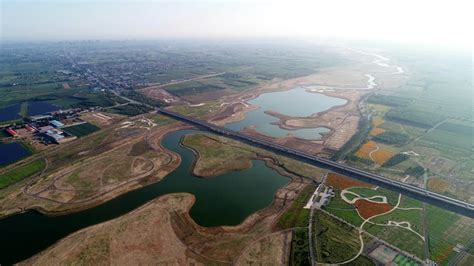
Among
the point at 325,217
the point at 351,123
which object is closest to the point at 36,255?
the point at 325,217

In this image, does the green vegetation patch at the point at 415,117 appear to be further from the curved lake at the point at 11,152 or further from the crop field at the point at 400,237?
the curved lake at the point at 11,152

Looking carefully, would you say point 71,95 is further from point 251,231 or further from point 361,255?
point 361,255

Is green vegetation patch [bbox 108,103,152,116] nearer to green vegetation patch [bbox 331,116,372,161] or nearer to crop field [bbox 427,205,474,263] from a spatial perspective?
green vegetation patch [bbox 331,116,372,161]

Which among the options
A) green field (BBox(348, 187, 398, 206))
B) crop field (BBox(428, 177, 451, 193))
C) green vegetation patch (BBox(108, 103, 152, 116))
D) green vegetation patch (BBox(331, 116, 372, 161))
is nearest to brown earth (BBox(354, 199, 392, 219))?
green field (BBox(348, 187, 398, 206))

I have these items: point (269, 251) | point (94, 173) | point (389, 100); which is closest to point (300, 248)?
point (269, 251)

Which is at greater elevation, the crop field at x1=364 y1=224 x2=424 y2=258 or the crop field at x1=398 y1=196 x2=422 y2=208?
the crop field at x1=364 y1=224 x2=424 y2=258

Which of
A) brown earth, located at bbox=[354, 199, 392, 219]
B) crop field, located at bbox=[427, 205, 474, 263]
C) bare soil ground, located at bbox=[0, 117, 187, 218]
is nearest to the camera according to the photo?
crop field, located at bbox=[427, 205, 474, 263]
